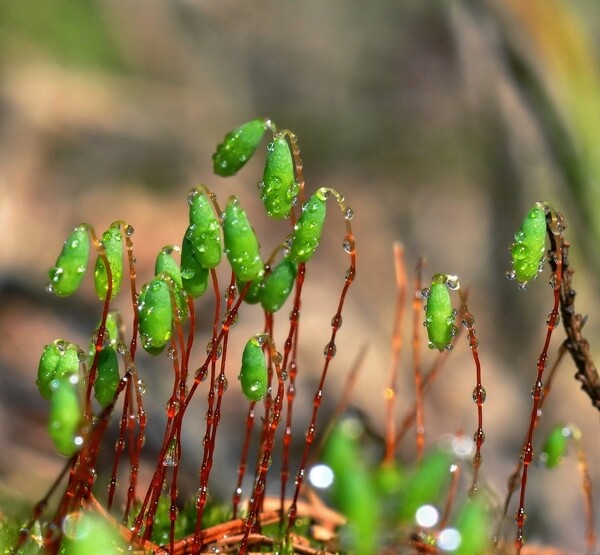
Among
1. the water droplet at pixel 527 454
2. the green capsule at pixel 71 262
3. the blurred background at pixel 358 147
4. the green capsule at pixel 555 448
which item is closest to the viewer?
the green capsule at pixel 71 262

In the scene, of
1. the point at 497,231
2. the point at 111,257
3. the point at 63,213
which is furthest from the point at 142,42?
the point at 111,257

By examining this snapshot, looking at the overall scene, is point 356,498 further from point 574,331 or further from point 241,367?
point 574,331

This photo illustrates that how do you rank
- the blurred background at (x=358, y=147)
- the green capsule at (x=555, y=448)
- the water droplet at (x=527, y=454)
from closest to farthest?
the water droplet at (x=527, y=454) → the green capsule at (x=555, y=448) → the blurred background at (x=358, y=147)

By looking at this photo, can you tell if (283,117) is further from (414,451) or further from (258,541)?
(258,541)

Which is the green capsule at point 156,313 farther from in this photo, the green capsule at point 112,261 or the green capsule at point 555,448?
the green capsule at point 555,448

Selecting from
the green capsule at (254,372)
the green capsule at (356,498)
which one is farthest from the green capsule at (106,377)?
the green capsule at (356,498)
